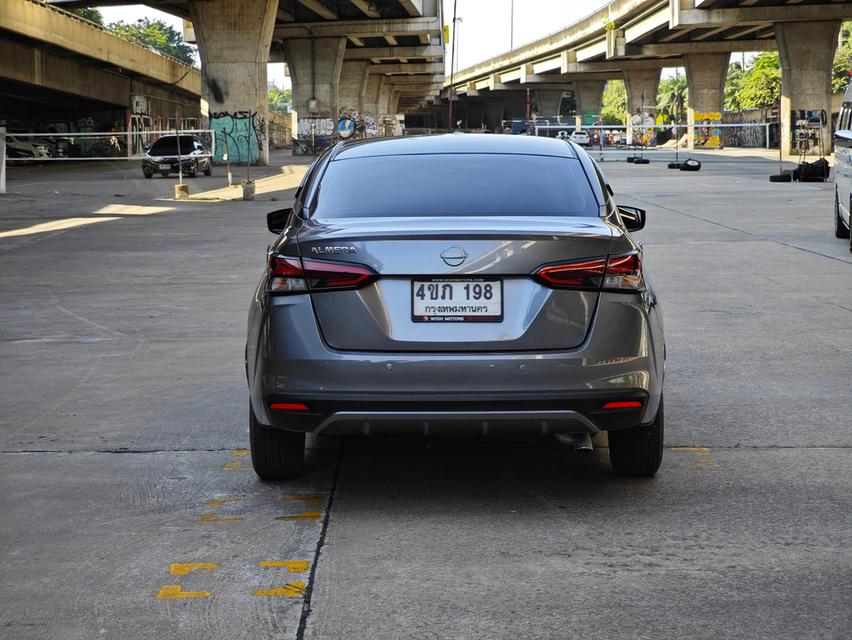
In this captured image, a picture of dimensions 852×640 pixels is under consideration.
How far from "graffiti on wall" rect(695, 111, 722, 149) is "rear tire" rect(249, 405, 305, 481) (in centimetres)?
8080

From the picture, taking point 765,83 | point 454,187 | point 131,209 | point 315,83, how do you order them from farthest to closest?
point 765,83
point 315,83
point 131,209
point 454,187

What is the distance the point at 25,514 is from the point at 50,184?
3427 centimetres

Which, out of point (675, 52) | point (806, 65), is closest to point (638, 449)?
point (806, 65)

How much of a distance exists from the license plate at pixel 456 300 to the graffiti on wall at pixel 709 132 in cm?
8112

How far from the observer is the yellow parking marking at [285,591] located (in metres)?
4.25

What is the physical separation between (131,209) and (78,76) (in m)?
40.3

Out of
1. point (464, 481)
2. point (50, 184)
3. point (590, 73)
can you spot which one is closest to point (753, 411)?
A: point (464, 481)

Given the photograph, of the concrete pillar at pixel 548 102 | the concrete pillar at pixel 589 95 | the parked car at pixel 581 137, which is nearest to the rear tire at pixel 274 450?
the parked car at pixel 581 137

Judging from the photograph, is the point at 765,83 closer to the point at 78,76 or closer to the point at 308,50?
the point at 308,50

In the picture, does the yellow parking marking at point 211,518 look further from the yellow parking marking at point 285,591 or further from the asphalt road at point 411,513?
the yellow parking marking at point 285,591

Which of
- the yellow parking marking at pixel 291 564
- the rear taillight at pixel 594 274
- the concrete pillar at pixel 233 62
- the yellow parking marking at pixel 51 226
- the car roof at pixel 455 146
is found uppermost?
the concrete pillar at pixel 233 62

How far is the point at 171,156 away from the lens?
137ft

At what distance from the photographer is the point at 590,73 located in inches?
4227

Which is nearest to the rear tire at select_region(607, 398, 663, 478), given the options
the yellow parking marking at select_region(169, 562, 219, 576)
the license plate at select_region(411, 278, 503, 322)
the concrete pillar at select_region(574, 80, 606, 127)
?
the license plate at select_region(411, 278, 503, 322)
